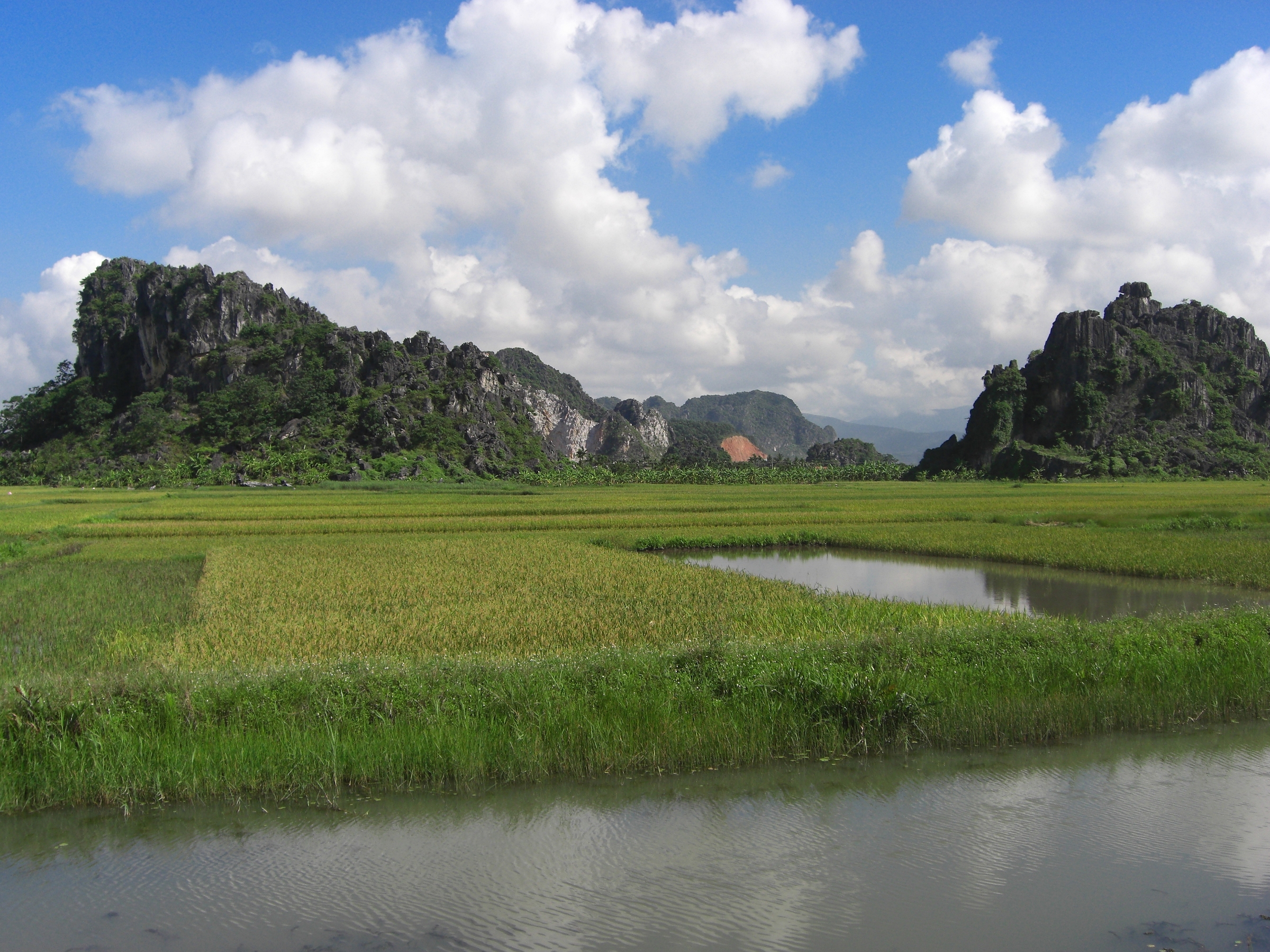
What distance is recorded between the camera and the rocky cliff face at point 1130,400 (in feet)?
266

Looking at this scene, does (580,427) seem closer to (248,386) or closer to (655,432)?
(655,432)

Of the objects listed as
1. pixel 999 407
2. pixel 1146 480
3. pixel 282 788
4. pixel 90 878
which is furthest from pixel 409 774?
pixel 999 407

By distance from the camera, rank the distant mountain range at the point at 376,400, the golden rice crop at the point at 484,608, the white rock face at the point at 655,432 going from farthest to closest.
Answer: the white rock face at the point at 655,432
the distant mountain range at the point at 376,400
the golden rice crop at the point at 484,608

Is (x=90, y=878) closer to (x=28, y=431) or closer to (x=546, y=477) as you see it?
(x=546, y=477)

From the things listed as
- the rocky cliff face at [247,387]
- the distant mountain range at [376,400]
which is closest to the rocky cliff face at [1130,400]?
the distant mountain range at [376,400]

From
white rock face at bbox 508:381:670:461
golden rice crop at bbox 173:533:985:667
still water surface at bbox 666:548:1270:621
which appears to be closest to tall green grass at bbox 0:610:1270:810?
golden rice crop at bbox 173:533:985:667

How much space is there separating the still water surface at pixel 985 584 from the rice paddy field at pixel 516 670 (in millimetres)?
1327

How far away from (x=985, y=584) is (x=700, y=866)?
14.7 metres

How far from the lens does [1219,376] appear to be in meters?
93.1

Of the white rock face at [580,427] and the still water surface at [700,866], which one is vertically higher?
the white rock face at [580,427]

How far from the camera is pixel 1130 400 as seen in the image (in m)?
89.5

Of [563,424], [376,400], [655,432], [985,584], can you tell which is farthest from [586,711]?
[655,432]

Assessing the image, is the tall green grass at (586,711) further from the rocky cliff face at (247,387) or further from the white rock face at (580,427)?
the white rock face at (580,427)

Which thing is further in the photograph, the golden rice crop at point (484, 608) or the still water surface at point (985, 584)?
the still water surface at point (985, 584)
